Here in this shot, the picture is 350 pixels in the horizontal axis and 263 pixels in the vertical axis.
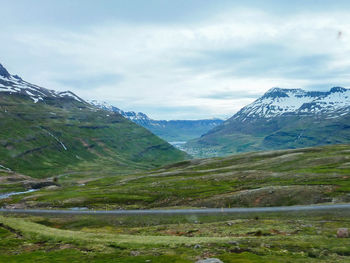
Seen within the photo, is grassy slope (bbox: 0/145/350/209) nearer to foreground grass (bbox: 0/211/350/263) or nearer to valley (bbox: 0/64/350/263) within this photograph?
valley (bbox: 0/64/350/263)

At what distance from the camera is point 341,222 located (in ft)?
205

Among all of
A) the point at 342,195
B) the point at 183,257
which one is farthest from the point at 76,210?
the point at 342,195

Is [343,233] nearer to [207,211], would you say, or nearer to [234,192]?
[207,211]

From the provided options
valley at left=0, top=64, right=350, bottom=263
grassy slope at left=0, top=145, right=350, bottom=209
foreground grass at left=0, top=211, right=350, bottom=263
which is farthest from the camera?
grassy slope at left=0, top=145, right=350, bottom=209

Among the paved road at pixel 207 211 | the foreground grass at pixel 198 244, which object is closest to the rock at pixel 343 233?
the foreground grass at pixel 198 244

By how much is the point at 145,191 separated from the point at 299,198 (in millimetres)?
65117

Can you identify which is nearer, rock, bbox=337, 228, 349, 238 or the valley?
the valley

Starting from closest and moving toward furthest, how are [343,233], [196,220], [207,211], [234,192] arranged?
[343,233]
[196,220]
[207,211]
[234,192]

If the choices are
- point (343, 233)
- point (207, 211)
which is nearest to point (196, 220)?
point (207, 211)

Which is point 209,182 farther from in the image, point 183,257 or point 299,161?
point 183,257

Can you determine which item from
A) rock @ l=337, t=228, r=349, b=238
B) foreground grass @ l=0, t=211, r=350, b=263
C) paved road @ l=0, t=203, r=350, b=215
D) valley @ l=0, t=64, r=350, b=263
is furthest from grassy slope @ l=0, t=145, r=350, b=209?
rock @ l=337, t=228, r=349, b=238

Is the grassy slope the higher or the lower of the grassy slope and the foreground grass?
the lower

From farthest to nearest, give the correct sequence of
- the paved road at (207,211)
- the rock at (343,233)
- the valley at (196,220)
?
the paved road at (207,211) < the rock at (343,233) < the valley at (196,220)

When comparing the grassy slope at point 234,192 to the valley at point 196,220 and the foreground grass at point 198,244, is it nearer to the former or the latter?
the valley at point 196,220
